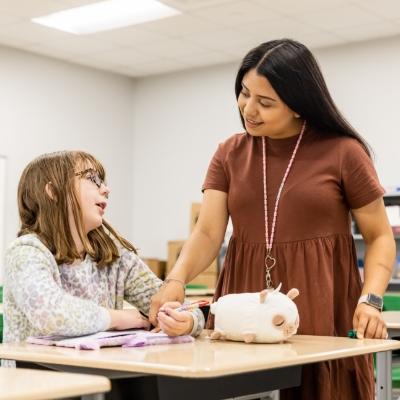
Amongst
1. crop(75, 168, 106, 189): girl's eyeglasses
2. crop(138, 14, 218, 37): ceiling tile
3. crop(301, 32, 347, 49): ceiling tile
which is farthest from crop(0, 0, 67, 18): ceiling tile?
crop(75, 168, 106, 189): girl's eyeglasses

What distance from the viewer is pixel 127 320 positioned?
6.82ft

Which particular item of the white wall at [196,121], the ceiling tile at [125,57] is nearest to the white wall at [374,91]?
the white wall at [196,121]

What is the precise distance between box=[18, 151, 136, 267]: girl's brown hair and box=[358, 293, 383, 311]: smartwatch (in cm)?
69

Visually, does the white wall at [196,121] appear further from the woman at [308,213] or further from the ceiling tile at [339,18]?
the woman at [308,213]

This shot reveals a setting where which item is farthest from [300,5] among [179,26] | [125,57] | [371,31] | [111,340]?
[111,340]

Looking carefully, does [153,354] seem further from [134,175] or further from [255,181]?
[134,175]

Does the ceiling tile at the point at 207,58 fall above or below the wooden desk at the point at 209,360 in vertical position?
above

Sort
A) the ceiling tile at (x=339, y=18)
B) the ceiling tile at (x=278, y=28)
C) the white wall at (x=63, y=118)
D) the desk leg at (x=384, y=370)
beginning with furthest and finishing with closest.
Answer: the white wall at (x=63, y=118)
the ceiling tile at (x=278, y=28)
the ceiling tile at (x=339, y=18)
the desk leg at (x=384, y=370)

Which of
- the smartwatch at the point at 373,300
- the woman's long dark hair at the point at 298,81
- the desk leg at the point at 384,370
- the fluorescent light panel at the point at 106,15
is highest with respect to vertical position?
the fluorescent light panel at the point at 106,15

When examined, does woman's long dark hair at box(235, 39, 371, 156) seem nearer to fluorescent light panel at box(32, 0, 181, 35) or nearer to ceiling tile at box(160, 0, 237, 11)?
ceiling tile at box(160, 0, 237, 11)

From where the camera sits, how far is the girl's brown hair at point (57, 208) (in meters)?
2.20

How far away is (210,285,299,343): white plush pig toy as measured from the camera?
1918 millimetres

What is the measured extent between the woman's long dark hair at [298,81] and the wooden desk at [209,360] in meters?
0.55

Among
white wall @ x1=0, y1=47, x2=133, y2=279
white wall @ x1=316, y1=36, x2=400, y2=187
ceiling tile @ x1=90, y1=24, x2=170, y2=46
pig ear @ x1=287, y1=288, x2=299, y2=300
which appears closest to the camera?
pig ear @ x1=287, y1=288, x2=299, y2=300
